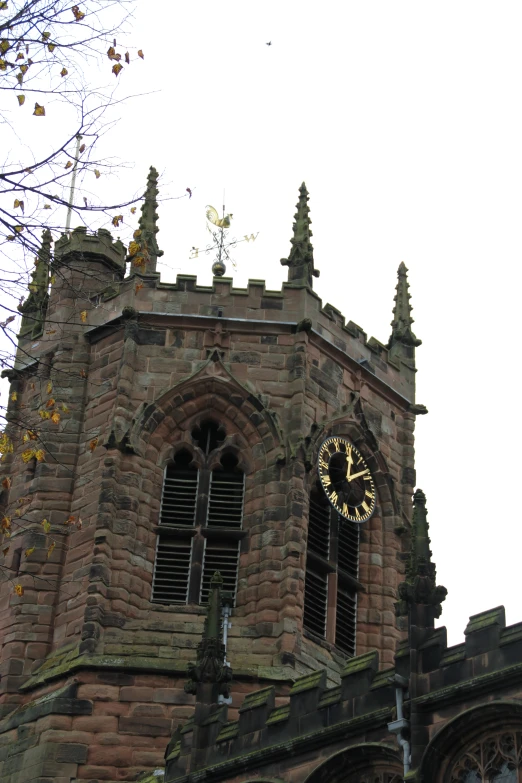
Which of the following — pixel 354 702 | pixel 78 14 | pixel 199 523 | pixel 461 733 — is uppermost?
pixel 199 523

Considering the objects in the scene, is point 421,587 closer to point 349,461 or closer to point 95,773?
point 95,773

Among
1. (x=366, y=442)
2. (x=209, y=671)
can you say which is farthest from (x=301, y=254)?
(x=209, y=671)

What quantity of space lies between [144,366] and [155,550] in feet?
12.6

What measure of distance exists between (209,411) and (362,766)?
11.9 meters

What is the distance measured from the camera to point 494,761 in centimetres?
2133

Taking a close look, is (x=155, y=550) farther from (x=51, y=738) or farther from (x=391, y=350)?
(x=391, y=350)

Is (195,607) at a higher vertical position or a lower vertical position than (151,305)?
lower

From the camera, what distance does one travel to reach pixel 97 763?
1157 inches

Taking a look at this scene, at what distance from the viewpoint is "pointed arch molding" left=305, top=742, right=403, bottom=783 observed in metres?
22.9

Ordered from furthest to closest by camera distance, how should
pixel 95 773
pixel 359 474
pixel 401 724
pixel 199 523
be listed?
pixel 359 474 < pixel 199 523 < pixel 95 773 < pixel 401 724

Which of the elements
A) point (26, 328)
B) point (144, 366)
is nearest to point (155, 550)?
point (144, 366)

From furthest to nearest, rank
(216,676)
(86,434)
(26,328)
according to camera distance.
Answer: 1. (26,328)
2. (86,434)
3. (216,676)

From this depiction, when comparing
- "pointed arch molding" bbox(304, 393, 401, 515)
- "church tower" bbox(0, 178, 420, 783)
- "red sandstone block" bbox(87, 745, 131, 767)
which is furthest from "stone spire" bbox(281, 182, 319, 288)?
"red sandstone block" bbox(87, 745, 131, 767)

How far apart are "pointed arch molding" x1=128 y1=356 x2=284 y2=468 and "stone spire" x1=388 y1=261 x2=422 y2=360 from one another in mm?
4947
